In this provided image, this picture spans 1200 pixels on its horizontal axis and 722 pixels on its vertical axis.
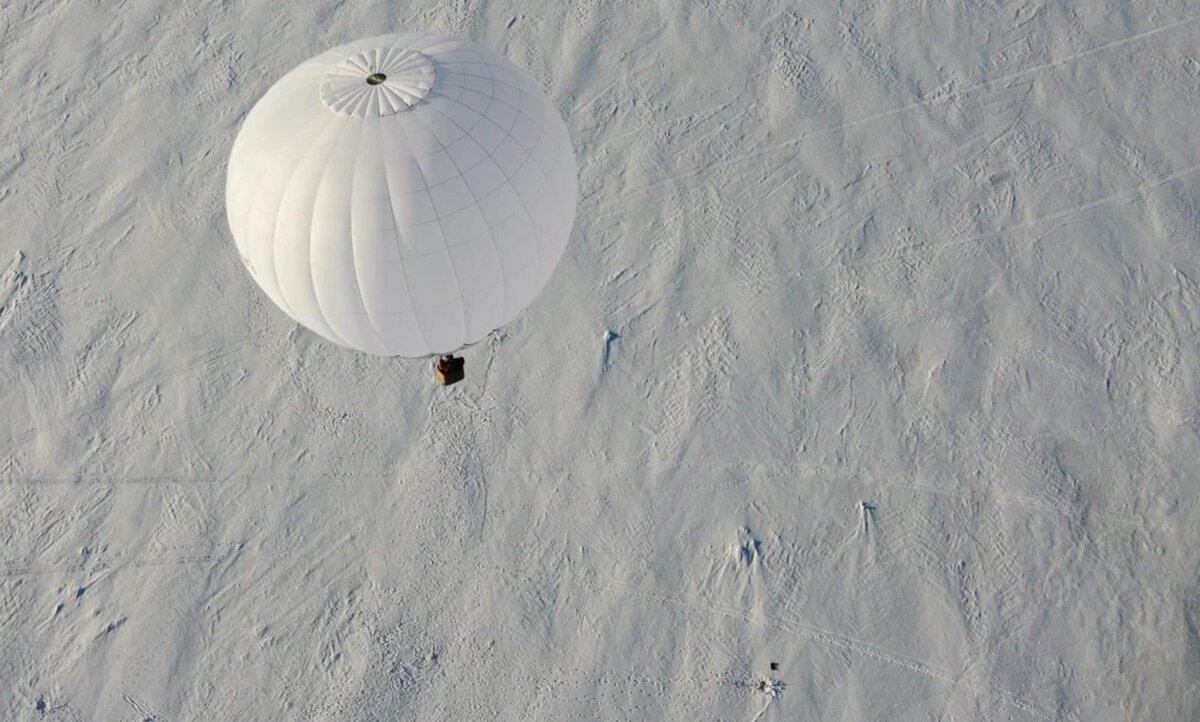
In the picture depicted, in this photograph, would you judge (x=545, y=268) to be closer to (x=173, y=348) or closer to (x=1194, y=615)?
(x=173, y=348)

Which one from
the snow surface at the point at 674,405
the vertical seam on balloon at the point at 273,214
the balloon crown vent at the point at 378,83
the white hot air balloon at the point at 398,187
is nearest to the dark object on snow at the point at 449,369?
the snow surface at the point at 674,405

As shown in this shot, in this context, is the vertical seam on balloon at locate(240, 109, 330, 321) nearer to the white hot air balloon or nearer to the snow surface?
the white hot air balloon

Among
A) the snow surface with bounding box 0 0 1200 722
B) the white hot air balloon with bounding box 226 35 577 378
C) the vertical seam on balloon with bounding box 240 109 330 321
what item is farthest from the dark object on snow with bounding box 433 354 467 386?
the vertical seam on balloon with bounding box 240 109 330 321

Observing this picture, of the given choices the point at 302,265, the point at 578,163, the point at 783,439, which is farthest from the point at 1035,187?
the point at 302,265

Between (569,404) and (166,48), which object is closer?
(569,404)

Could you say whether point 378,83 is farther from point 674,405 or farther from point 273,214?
point 674,405
